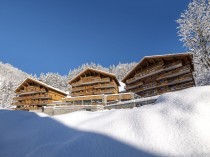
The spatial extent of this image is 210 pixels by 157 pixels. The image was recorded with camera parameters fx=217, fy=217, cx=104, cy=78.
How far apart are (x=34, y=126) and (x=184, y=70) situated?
19661 millimetres

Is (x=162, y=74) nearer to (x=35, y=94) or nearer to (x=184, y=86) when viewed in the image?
(x=184, y=86)

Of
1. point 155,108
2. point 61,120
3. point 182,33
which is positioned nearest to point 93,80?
point 182,33

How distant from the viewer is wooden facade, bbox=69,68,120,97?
3434 cm

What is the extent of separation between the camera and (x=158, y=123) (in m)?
5.61

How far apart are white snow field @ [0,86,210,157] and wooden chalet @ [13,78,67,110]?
31338 millimetres

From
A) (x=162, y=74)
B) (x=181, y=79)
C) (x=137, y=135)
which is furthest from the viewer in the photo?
(x=162, y=74)

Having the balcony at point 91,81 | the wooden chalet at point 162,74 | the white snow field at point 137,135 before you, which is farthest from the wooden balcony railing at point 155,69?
the white snow field at point 137,135

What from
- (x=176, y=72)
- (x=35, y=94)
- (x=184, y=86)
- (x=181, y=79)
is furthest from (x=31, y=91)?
(x=184, y=86)

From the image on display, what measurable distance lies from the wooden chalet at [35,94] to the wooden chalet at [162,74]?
14.6 meters

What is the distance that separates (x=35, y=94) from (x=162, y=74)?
24.3 metres

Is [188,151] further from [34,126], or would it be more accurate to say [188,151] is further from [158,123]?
[34,126]

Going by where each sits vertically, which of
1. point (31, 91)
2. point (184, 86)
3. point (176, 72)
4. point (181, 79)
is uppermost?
point (31, 91)

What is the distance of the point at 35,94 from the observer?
40156 millimetres

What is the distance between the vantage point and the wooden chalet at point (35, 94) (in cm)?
3831
